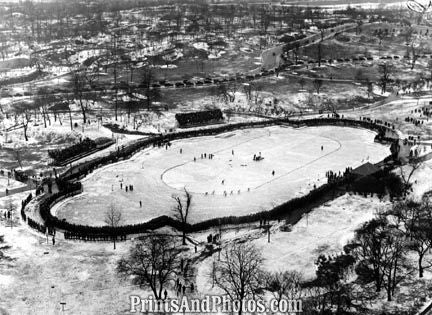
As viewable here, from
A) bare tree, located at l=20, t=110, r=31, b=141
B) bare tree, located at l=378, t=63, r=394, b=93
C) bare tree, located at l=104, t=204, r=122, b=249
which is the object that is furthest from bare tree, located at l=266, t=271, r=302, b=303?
bare tree, located at l=378, t=63, r=394, b=93

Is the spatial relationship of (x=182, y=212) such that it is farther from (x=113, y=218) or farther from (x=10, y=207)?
(x=10, y=207)

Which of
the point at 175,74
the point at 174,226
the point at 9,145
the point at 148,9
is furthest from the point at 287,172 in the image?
the point at 148,9

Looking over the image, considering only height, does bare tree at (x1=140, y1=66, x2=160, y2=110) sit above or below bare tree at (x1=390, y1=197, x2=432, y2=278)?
above

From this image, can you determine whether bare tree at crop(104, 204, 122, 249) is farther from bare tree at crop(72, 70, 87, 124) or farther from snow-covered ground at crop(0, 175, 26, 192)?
bare tree at crop(72, 70, 87, 124)

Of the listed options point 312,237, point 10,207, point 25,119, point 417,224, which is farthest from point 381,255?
point 25,119

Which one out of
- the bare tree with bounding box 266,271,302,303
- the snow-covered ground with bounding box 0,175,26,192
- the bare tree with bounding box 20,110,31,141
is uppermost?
the bare tree with bounding box 20,110,31,141
